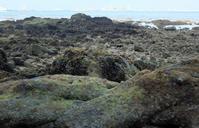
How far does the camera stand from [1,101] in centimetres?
1028

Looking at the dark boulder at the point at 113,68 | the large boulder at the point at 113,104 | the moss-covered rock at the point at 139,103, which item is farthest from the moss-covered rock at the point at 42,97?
the dark boulder at the point at 113,68

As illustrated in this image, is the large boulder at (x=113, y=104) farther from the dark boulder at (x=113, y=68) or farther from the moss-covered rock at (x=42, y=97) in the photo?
the dark boulder at (x=113, y=68)

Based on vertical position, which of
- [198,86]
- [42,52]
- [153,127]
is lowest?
[42,52]

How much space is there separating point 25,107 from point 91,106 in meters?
1.30

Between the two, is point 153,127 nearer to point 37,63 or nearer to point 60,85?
point 60,85

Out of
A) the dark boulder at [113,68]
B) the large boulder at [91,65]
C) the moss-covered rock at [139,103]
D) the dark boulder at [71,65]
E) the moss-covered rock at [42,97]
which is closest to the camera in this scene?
the moss-covered rock at [139,103]

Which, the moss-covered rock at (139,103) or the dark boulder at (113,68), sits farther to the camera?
the dark boulder at (113,68)

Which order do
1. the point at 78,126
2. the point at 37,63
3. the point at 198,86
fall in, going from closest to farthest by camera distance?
the point at 78,126, the point at 198,86, the point at 37,63

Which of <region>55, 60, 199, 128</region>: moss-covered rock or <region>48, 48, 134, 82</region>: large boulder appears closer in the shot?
<region>55, 60, 199, 128</region>: moss-covered rock

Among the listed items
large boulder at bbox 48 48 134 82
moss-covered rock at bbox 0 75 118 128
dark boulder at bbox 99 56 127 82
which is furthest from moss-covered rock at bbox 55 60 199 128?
dark boulder at bbox 99 56 127 82

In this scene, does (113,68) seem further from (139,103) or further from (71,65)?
(139,103)

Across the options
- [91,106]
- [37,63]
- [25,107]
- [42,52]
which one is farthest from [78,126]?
[42,52]

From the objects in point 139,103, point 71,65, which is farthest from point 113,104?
point 71,65

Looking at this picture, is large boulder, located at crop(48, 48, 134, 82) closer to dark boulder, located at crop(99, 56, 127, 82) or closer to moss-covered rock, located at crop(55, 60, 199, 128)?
dark boulder, located at crop(99, 56, 127, 82)
